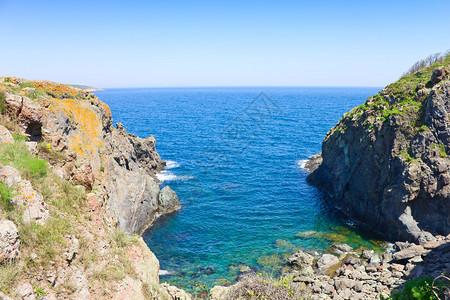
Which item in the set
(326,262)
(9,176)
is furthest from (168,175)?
(9,176)

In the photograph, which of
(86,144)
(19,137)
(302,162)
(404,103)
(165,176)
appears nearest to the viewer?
(19,137)

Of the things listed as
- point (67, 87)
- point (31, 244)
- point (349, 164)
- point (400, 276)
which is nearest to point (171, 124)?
point (349, 164)

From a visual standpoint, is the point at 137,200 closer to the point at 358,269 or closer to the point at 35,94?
the point at 35,94

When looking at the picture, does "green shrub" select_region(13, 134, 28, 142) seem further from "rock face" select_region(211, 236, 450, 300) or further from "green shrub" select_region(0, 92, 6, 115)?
"rock face" select_region(211, 236, 450, 300)

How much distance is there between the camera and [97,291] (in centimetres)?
1053

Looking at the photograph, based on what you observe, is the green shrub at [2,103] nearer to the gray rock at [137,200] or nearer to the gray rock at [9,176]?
the gray rock at [9,176]

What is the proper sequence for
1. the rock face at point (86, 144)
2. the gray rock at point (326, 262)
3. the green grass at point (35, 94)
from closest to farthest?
the rock face at point (86, 144), the green grass at point (35, 94), the gray rock at point (326, 262)

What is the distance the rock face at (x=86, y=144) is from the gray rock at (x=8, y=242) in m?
1.49

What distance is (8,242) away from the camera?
863 centimetres

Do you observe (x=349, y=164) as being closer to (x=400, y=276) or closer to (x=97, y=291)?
(x=400, y=276)

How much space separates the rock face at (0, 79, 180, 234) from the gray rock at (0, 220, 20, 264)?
1488 millimetres

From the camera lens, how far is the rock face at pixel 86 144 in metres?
14.7

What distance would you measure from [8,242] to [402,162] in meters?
38.1

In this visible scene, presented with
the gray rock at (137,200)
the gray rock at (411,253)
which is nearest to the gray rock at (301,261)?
the gray rock at (411,253)
